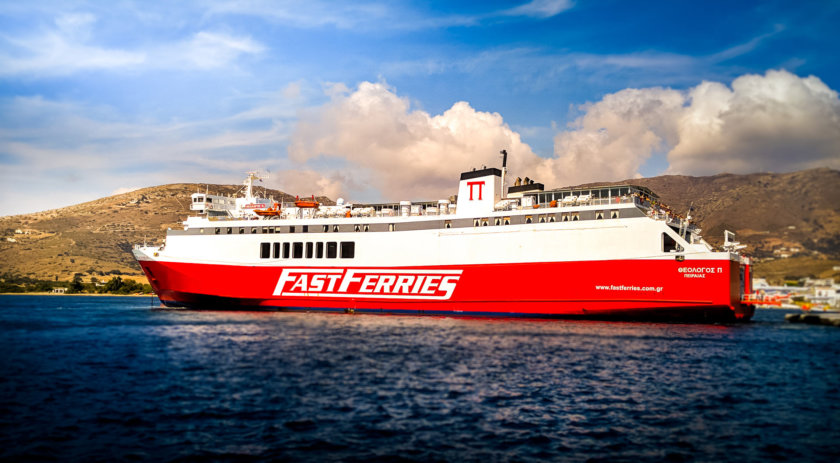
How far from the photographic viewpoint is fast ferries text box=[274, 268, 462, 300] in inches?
1610

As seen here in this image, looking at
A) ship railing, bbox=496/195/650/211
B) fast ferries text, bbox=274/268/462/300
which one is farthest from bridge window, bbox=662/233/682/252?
fast ferries text, bbox=274/268/462/300

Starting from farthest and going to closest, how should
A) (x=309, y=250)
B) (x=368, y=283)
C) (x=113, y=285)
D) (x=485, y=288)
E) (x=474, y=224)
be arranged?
(x=113, y=285), (x=309, y=250), (x=368, y=283), (x=474, y=224), (x=485, y=288)

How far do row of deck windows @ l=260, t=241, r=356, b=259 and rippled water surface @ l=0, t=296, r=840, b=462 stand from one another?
14987 millimetres

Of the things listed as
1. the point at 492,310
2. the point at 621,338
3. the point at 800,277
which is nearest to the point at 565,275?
the point at 492,310

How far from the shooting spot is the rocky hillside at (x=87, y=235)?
4584 inches

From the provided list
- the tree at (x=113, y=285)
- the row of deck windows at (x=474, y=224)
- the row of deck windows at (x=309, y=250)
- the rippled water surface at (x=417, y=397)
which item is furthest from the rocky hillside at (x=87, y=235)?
the rippled water surface at (x=417, y=397)

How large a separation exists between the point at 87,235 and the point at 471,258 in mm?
132763

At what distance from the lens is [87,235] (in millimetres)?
139625

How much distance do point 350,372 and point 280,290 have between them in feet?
90.5

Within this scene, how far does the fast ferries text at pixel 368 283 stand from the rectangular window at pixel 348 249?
1.15 m

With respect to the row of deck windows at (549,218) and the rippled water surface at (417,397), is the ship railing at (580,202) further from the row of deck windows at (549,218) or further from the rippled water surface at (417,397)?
the rippled water surface at (417,397)

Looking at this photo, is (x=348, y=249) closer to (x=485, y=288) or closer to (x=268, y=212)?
(x=268, y=212)

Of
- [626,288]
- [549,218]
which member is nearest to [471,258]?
[549,218]

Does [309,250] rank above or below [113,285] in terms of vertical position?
above
